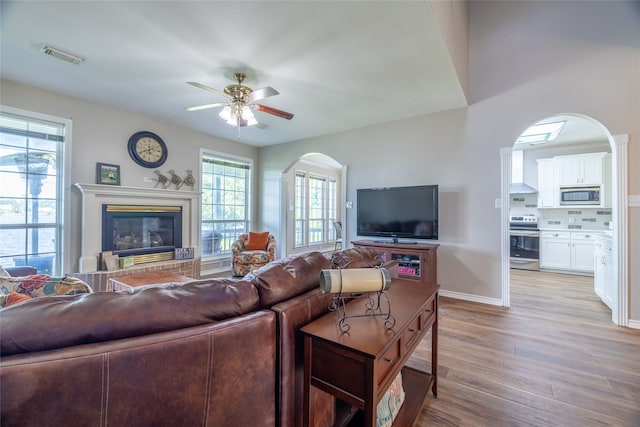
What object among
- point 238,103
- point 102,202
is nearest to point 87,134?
point 102,202

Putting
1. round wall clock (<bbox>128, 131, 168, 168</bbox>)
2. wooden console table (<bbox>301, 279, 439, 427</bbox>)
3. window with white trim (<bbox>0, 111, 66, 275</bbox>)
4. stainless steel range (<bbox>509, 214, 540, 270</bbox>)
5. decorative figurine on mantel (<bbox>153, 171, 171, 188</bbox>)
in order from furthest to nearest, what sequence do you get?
1. stainless steel range (<bbox>509, 214, 540, 270</bbox>)
2. decorative figurine on mantel (<bbox>153, 171, 171, 188</bbox>)
3. round wall clock (<bbox>128, 131, 168, 168</bbox>)
4. window with white trim (<bbox>0, 111, 66, 275</bbox>)
5. wooden console table (<bbox>301, 279, 439, 427</bbox>)

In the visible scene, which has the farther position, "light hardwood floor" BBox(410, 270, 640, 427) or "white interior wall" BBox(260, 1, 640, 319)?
"white interior wall" BBox(260, 1, 640, 319)

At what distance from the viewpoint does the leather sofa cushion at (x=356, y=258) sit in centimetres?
164

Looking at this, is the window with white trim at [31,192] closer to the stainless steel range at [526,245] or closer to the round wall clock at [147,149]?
the round wall clock at [147,149]

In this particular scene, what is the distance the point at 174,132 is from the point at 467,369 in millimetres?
5243

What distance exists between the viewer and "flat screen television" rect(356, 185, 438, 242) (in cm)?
384

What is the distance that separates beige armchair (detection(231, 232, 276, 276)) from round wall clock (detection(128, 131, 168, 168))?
192 centimetres

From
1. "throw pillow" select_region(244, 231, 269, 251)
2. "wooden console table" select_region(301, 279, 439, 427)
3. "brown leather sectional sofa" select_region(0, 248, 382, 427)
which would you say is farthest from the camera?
"throw pillow" select_region(244, 231, 269, 251)

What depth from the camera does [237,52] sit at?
8.14ft

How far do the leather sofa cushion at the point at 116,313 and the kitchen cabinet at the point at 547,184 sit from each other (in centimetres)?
676

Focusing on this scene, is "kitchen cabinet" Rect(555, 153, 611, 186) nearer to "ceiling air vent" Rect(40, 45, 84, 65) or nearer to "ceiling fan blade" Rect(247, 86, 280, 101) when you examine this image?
"ceiling fan blade" Rect(247, 86, 280, 101)

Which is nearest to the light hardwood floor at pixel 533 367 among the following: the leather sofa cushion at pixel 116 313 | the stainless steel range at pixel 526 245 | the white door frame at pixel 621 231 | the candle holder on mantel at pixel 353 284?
the white door frame at pixel 621 231

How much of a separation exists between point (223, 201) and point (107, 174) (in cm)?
202

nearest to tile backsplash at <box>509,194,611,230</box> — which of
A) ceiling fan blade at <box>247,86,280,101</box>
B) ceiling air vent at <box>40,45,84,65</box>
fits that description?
ceiling fan blade at <box>247,86,280,101</box>
